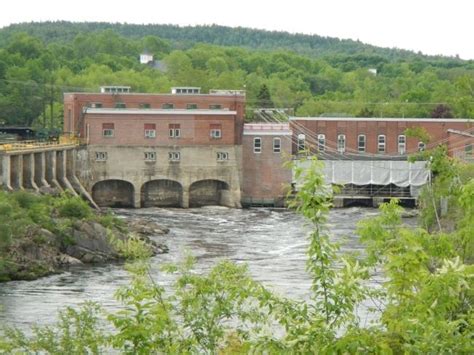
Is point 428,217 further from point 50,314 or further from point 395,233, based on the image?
point 395,233

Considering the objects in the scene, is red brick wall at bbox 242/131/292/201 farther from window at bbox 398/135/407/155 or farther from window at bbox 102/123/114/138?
window at bbox 102/123/114/138

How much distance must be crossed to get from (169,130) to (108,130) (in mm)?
3860

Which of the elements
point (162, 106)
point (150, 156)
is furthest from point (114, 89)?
point (150, 156)

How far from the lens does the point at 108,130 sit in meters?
81.9

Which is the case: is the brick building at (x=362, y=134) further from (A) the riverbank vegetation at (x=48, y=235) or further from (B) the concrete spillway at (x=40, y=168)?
(A) the riverbank vegetation at (x=48, y=235)

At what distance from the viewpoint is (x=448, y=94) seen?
121 meters

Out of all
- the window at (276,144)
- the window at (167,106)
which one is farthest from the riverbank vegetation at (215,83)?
the window at (167,106)

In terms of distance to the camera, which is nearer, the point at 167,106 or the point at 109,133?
the point at 109,133

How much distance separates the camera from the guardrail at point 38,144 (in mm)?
71181

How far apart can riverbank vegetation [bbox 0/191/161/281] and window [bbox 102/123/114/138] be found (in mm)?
20768

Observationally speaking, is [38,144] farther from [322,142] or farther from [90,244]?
[90,244]

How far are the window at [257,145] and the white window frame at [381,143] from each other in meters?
8.61

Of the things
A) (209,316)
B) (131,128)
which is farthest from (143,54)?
(209,316)

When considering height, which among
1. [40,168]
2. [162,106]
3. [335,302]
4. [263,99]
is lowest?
[40,168]
